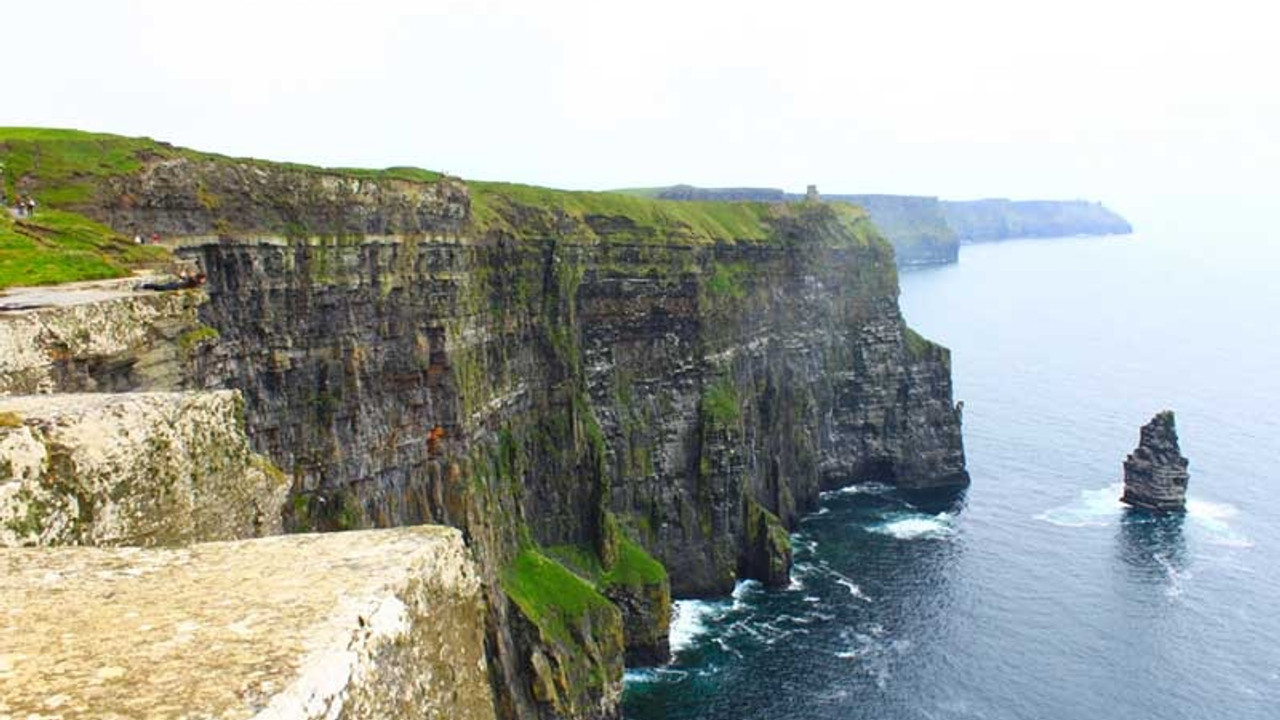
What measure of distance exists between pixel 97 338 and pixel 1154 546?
10303 cm

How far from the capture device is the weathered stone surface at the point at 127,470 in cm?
1217

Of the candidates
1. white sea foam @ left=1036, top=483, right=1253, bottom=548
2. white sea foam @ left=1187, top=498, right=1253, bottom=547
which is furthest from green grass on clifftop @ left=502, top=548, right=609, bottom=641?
white sea foam @ left=1187, top=498, right=1253, bottom=547

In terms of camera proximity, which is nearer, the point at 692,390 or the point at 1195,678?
the point at 1195,678

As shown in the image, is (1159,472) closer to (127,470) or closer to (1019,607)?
(1019,607)

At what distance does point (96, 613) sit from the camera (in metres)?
8.85

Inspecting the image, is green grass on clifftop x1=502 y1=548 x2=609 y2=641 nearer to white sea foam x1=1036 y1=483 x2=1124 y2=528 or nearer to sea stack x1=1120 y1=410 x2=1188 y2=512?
white sea foam x1=1036 y1=483 x2=1124 y2=528

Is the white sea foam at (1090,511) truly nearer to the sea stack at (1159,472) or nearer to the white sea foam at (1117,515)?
the white sea foam at (1117,515)

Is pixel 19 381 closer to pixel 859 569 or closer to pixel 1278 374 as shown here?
pixel 859 569

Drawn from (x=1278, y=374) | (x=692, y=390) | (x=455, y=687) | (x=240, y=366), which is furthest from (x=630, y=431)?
(x=1278, y=374)

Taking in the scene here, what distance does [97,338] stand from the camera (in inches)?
856

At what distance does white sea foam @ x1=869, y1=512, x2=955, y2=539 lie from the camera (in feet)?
340

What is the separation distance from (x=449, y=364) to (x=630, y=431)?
89.9ft

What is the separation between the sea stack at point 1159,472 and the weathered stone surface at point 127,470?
11325 centimetres

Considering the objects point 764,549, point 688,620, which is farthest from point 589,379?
point 764,549
